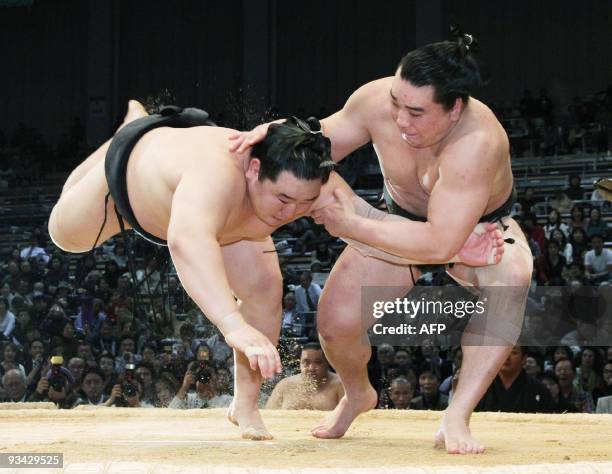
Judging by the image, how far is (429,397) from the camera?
15.6ft

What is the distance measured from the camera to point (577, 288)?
5832mm

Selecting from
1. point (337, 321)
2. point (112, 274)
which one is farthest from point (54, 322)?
point (337, 321)

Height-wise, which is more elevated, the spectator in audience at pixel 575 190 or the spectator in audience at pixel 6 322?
the spectator in audience at pixel 575 190

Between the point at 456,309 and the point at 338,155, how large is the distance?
10.5 feet

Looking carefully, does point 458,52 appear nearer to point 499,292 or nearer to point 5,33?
point 499,292

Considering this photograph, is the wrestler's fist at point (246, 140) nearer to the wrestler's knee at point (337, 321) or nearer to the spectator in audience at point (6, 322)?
the wrestler's knee at point (337, 321)

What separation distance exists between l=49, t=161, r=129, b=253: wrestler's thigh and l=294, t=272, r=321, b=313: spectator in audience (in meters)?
3.96

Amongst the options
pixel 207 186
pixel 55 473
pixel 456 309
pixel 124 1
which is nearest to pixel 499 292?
pixel 207 186

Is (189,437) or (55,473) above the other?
(55,473)

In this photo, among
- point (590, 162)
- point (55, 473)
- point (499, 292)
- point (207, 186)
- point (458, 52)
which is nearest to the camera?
point (55, 473)

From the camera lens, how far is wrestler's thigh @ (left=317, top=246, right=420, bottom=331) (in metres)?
2.61

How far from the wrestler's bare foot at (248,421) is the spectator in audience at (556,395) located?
6.44 ft

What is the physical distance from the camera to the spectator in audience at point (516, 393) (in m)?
4.18

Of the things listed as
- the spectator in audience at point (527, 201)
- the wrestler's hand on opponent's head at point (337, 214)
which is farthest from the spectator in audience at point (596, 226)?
the wrestler's hand on opponent's head at point (337, 214)
